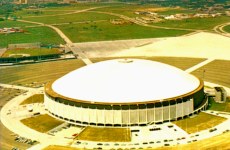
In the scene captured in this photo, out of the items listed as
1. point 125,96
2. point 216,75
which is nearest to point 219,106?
point 125,96

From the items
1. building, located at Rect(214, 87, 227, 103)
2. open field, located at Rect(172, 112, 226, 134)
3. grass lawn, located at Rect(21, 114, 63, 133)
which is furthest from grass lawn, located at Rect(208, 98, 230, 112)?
grass lawn, located at Rect(21, 114, 63, 133)

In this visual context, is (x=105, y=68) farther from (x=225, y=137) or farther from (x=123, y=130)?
(x=225, y=137)

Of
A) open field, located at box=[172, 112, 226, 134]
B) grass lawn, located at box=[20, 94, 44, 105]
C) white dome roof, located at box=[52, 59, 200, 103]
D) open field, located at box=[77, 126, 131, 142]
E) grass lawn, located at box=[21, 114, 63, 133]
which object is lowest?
grass lawn, located at box=[20, 94, 44, 105]

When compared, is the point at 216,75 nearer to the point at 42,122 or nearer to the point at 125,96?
the point at 125,96

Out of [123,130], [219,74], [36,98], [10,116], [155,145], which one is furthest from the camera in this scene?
[219,74]

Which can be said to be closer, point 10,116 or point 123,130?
point 123,130

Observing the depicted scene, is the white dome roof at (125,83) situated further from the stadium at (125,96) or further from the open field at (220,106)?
the open field at (220,106)

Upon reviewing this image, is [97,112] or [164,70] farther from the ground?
Answer: [164,70]

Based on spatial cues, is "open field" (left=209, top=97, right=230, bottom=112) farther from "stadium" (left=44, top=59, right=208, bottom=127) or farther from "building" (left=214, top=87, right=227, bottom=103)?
"stadium" (left=44, top=59, right=208, bottom=127)

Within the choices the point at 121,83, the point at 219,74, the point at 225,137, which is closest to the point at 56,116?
the point at 121,83
